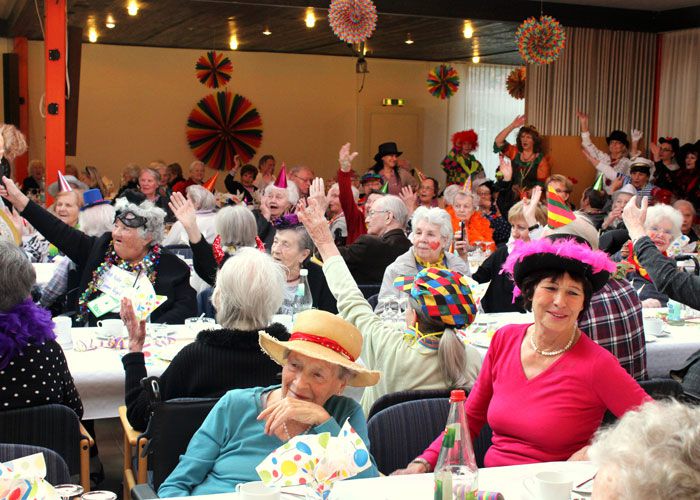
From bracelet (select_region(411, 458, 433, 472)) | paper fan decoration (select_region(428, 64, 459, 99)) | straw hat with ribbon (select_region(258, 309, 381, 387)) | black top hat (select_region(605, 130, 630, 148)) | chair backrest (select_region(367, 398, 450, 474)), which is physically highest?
paper fan decoration (select_region(428, 64, 459, 99))

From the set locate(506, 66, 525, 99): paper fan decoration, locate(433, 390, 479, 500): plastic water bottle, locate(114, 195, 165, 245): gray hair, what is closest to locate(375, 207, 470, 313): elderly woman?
locate(114, 195, 165, 245): gray hair

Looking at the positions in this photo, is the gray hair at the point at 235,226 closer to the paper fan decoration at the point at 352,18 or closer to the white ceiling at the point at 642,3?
the paper fan decoration at the point at 352,18

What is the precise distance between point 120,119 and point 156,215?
12.8m

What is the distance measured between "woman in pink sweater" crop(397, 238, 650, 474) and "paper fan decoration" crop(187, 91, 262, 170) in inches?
596

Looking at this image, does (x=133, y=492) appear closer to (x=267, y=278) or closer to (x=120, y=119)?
(x=267, y=278)

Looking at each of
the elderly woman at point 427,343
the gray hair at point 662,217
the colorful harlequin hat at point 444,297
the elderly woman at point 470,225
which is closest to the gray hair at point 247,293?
the elderly woman at point 427,343

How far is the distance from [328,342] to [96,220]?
3671 mm

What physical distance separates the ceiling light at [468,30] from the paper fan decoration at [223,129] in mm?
5173

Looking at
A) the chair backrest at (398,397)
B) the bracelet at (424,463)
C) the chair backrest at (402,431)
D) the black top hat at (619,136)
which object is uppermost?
the black top hat at (619,136)

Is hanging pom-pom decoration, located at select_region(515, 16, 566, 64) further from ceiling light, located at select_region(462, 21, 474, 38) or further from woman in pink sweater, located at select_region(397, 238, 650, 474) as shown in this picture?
woman in pink sweater, located at select_region(397, 238, 650, 474)

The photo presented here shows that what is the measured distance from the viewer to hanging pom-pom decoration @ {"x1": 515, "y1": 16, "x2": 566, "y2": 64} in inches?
420

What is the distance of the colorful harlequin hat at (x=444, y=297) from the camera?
320 centimetres

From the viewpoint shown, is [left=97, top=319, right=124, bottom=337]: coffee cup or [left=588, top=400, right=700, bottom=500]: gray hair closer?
[left=588, top=400, right=700, bottom=500]: gray hair

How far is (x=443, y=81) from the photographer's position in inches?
660
